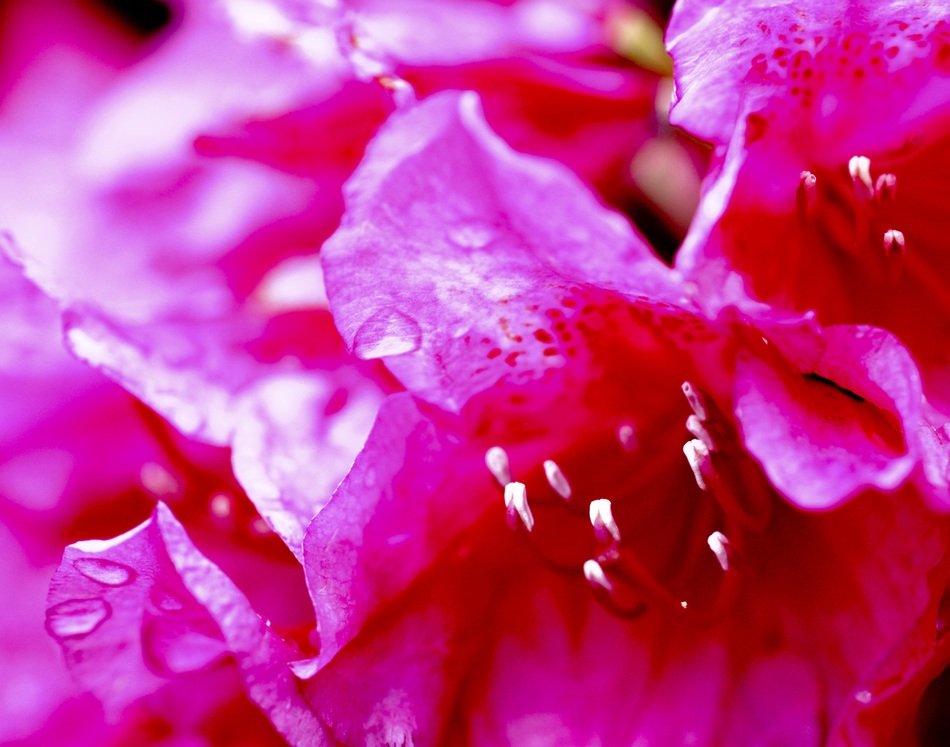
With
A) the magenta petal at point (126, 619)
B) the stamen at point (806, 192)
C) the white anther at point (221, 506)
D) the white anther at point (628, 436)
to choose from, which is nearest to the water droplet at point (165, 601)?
the magenta petal at point (126, 619)

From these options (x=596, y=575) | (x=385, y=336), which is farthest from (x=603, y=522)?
(x=385, y=336)

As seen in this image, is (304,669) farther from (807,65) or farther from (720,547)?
(807,65)

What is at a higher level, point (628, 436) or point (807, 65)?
point (807, 65)

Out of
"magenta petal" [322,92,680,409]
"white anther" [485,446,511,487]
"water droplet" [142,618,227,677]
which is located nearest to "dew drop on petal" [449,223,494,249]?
"magenta petal" [322,92,680,409]

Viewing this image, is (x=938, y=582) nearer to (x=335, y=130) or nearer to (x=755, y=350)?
(x=755, y=350)

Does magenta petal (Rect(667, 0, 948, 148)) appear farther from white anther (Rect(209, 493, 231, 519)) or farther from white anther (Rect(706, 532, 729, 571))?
white anther (Rect(209, 493, 231, 519))

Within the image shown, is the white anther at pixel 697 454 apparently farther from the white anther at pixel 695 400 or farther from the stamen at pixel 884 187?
the stamen at pixel 884 187

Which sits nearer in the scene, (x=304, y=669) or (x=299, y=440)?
(x=304, y=669)

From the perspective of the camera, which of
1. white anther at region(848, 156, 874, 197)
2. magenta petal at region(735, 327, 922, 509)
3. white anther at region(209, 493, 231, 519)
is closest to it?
magenta petal at region(735, 327, 922, 509)
